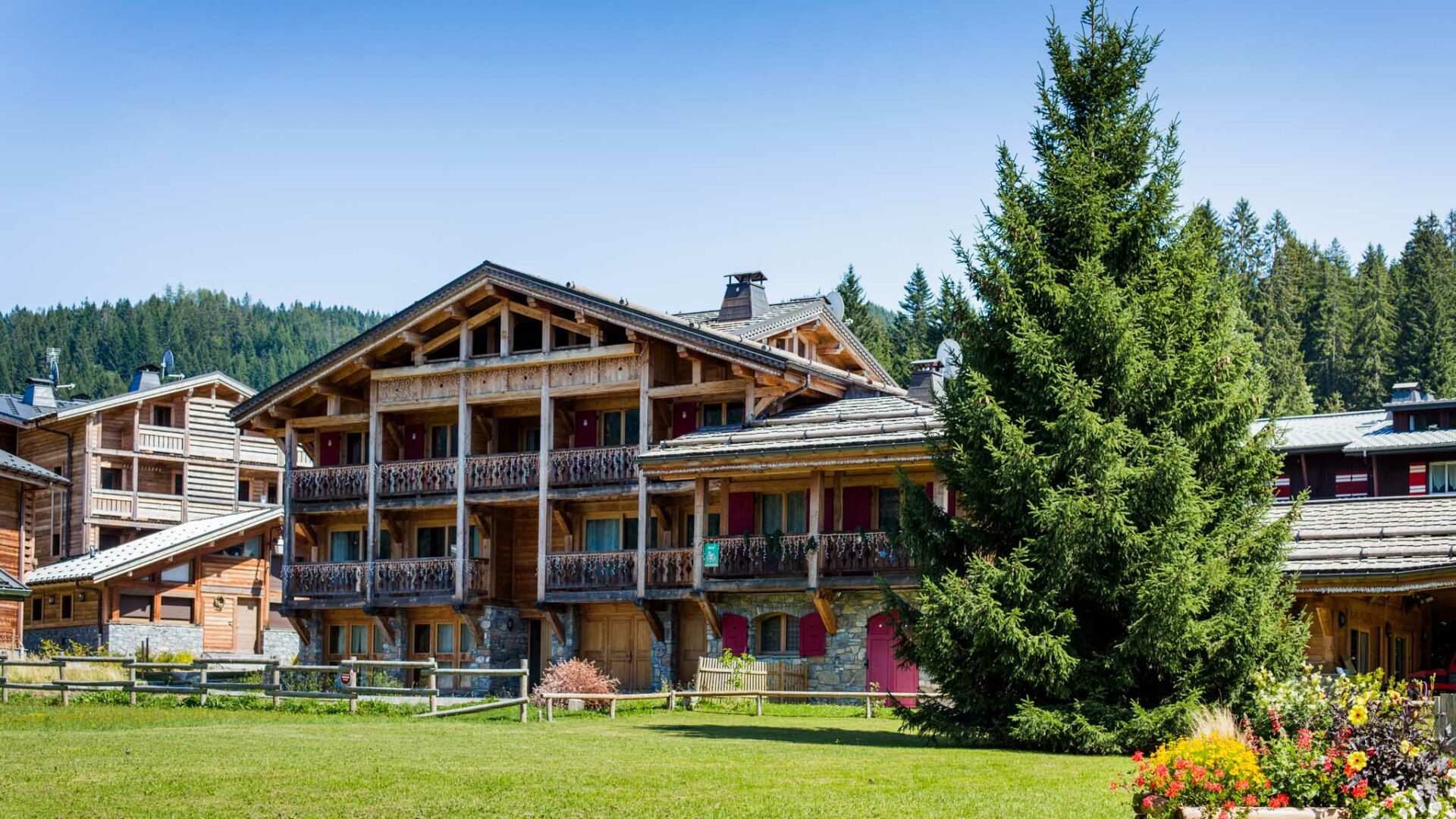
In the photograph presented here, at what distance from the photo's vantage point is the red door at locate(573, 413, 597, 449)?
42906 mm

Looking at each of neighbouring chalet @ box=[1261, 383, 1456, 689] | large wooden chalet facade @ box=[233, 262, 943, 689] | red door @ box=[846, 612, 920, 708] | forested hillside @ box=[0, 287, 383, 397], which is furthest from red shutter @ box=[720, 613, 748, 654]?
forested hillside @ box=[0, 287, 383, 397]

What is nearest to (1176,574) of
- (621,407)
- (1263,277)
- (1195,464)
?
(1195,464)

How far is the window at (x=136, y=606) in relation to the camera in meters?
53.8

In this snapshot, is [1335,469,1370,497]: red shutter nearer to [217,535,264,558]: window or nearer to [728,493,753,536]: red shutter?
[728,493,753,536]: red shutter

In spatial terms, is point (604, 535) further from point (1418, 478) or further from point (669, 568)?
point (1418, 478)

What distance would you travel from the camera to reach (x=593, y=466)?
41000 millimetres

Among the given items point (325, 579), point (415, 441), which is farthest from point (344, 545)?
point (415, 441)

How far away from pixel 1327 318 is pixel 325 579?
66.1 metres

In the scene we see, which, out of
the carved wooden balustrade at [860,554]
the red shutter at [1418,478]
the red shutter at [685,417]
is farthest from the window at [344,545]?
the red shutter at [1418,478]

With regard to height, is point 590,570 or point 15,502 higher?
point 15,502

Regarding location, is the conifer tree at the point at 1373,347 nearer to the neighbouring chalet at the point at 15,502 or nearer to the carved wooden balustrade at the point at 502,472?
the carved wooden balustrade at the point at 502,472

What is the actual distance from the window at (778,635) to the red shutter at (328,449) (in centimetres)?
1504

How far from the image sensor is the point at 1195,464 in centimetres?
2336

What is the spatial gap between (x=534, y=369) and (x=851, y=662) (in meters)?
11.5
